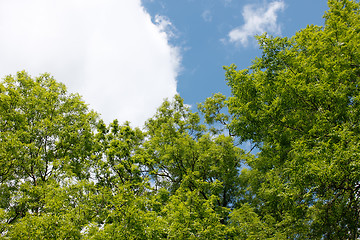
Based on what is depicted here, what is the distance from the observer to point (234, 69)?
1538 centimetres

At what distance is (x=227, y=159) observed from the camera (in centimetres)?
Result: 1758

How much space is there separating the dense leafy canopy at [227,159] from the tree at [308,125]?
0.19 ft

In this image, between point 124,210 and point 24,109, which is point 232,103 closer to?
point 124,210

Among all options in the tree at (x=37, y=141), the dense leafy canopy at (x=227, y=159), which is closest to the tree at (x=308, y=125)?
the dense leafy canopy at (x=227, y=159)

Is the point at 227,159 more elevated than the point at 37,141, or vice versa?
the point at 227,159

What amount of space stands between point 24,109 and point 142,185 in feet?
31.2

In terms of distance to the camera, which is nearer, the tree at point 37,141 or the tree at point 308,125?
the tree at point 308,125

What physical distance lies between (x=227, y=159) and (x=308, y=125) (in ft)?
22.1

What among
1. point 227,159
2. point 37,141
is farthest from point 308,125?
point 37,141

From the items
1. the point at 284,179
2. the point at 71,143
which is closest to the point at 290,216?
the point at 284,179

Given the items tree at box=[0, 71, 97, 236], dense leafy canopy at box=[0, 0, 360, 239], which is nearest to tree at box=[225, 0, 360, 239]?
dense leafy canopy at box=[0, 0, 360, 239]

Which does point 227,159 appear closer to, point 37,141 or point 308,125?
point 308,125

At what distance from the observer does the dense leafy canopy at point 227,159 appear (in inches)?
407

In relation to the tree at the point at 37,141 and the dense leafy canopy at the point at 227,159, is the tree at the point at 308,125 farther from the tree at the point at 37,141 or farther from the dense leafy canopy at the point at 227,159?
the tree at the point at 37,141
